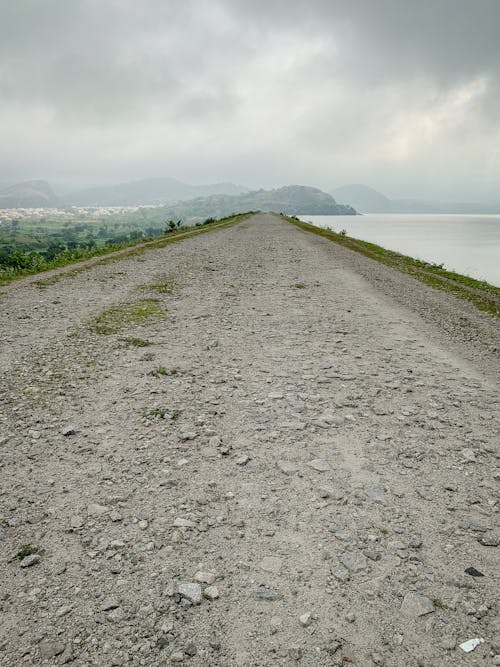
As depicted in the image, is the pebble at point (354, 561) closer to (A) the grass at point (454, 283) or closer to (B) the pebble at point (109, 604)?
(B) the pebble at point (109, 604)

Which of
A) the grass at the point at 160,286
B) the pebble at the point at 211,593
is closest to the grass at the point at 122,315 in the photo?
the grass at the point at 160,286

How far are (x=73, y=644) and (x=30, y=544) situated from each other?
58.2 inches

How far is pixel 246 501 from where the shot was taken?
5570mm

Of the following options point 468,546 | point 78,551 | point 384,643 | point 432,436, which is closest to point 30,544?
point 78,551

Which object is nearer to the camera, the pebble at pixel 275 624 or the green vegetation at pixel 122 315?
the pebble at pixel 275 624

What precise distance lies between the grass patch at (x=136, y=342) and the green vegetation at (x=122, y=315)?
0.86m

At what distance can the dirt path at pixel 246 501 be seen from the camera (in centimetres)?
389

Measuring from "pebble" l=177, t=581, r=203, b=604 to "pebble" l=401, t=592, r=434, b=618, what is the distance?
2.03 m

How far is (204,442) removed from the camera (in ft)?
22.5

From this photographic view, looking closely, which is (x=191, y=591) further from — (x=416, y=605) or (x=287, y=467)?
(x=287, y=467)

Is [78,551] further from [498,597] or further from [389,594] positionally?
[498,597]

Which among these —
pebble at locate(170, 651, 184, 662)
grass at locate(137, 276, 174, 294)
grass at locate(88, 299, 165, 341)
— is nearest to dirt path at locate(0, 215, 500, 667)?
pebble at locate(170, 651, 184, 662)

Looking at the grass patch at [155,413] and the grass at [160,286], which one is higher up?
the grass at [160,286]

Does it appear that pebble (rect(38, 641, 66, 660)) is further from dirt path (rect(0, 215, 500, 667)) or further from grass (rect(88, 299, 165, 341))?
grass (rect(88, 299, 165, 341))
